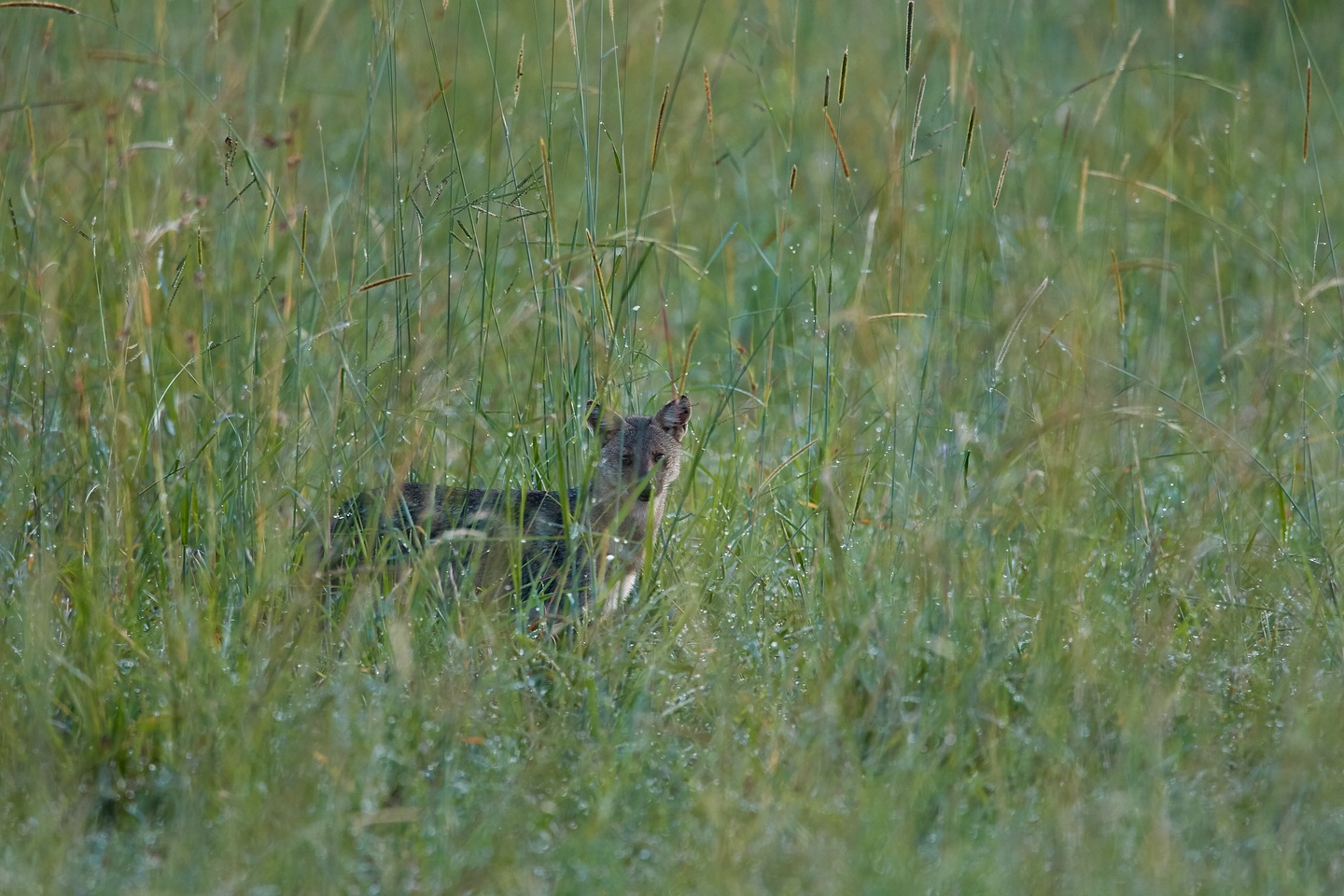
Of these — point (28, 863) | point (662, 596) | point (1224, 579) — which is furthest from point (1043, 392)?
point (28, 863)

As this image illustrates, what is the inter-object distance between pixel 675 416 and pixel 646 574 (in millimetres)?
806

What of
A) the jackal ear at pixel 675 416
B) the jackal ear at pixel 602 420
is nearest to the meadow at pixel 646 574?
the jackal ear at pixel 602 420

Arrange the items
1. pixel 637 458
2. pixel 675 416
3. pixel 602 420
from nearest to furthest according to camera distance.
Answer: pixel 602 420 → pixel 637 458 → pixel 675 416

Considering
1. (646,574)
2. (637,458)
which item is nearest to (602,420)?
(637,458)

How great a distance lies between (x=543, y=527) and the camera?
4.10 meters

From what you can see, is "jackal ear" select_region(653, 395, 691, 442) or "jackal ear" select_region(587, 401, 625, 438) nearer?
"jackal ear" select_region(587, 401, 625, 438)

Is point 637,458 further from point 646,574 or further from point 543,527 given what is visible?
point 646,574

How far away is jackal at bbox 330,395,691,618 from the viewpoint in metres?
3.58

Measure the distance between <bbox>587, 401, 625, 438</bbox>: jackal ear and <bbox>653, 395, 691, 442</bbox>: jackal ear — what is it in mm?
192

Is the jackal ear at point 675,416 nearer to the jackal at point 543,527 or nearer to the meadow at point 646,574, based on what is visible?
the jackal at point 543,527

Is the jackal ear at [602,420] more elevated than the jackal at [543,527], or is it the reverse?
the jackal ear at [602,420]

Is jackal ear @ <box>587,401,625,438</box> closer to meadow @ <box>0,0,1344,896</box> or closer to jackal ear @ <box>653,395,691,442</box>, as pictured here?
meadow @ <box>0,0,1344,896</box>

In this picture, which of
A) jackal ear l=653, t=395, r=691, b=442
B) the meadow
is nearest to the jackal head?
jackal ear l=653, t=395, r=691, b=442

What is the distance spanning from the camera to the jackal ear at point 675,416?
A: 4.38m
